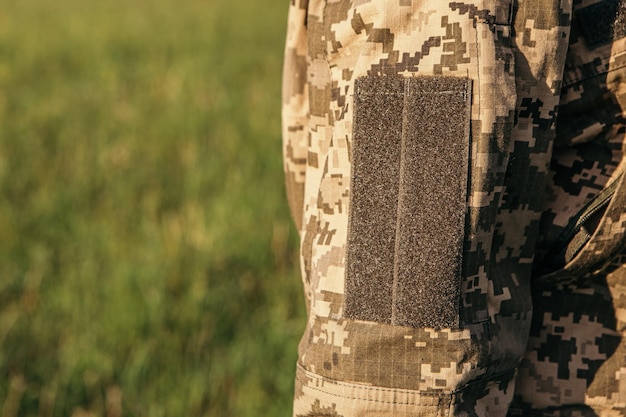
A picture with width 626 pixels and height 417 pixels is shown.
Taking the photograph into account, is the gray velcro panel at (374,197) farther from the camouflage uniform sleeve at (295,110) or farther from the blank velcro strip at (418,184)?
the camouflage uniform sleeve at (295,110)

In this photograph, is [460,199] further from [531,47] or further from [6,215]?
[6,215]

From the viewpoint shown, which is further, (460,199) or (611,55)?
(611,55)

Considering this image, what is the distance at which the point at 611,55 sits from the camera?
137 centimetres

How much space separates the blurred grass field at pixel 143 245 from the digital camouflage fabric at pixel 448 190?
153cm

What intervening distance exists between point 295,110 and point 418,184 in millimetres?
475

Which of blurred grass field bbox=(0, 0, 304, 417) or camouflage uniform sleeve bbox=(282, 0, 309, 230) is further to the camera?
blurred grass field bbox=(0, 0, 304, 417)

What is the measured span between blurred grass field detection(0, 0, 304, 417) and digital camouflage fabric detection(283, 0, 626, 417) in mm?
1529

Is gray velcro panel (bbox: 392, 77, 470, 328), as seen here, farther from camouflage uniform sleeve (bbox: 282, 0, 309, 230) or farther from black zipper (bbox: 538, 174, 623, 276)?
camouflage uniform sleeve (bbox: 282, 0, 309, 230)

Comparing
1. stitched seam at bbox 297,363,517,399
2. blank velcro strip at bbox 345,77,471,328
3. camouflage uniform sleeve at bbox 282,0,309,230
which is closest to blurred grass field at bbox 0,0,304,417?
camouflage uniform sleeve at bbox 282,0,309,230

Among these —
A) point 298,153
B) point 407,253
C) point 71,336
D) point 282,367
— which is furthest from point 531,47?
point 71,336

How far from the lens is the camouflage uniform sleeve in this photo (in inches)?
62.2

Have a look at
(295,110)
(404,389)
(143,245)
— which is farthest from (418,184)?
(143,245)

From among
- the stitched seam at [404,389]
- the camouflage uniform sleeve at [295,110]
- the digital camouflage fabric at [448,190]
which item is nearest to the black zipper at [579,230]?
the digital camouflage fabric at [448,190]

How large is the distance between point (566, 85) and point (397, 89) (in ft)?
1.14
